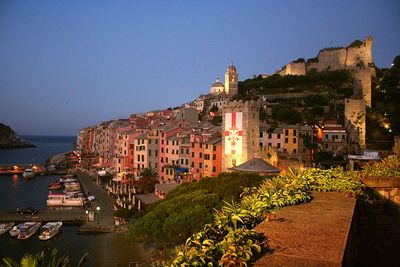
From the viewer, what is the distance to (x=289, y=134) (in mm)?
44312

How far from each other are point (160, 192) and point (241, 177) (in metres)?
15.3

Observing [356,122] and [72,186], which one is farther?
[72,186]

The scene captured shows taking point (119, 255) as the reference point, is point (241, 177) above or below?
above

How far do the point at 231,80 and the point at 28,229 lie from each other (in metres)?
62.4

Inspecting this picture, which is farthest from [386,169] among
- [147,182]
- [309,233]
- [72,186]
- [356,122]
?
[72,186]

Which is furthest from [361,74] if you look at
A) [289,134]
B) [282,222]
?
[282,222]

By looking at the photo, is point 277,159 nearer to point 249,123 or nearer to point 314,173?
point 249,123

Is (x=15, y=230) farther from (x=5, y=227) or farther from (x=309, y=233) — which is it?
(x=309, y=233)

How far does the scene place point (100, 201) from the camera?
41.8 metres

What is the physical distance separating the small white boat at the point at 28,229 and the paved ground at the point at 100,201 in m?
5.07

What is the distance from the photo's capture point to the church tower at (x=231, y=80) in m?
83.8

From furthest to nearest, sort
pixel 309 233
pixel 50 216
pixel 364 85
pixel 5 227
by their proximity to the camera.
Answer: pixel 364 85, pixel 50 216, pixel 5 227, pixel 309 233

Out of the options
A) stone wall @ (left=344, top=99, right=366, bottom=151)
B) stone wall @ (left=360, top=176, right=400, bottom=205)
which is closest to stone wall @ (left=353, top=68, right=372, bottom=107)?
stone wall @ (left=344, top=99, right=366, bottom=151)

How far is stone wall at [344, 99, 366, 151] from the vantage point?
47.3 meters
